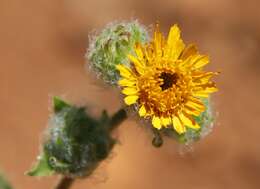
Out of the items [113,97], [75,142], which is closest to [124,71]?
[75,142]

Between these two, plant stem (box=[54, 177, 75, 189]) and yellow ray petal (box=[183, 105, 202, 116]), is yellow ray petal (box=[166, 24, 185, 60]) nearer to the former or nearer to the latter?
yellow ray petal (box=[183, 105, 202, 116])

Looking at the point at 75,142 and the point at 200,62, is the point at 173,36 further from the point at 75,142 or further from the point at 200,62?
the point at 75,142

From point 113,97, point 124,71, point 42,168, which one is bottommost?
point 113,97

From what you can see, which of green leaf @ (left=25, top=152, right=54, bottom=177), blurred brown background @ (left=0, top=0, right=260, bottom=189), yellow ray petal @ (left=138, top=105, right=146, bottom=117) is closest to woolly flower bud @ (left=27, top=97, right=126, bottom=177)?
green leaf @ (left=25, top=152, right=54, bottom=177)

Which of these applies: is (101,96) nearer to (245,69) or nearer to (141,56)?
(245,69)

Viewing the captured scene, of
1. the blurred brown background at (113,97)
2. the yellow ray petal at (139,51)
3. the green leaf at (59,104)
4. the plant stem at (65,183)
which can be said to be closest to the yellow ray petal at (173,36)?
the yellow ray petal at (139,51)

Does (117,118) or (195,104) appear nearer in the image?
(195,104)
